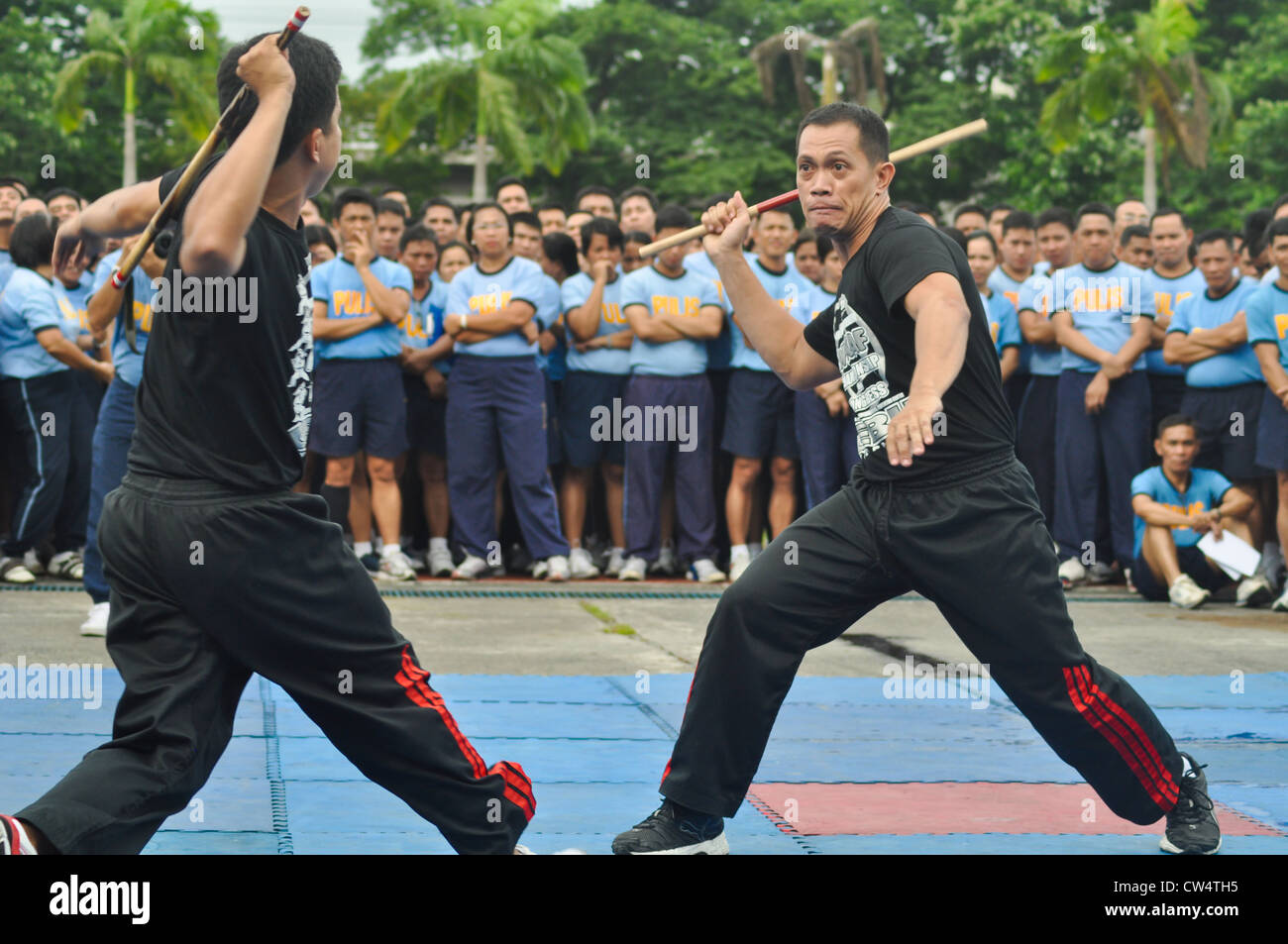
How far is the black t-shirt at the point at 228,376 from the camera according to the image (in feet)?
11.0

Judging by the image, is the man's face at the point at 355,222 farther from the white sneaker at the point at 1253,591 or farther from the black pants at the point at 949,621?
the black pants at the point at 949,621

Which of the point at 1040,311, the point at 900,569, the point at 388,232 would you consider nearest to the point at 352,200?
the point at 388,232

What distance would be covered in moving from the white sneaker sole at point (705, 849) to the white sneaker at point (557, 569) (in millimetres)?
6015

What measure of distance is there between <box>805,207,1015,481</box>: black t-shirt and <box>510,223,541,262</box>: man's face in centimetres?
672

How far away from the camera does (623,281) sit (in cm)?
1021

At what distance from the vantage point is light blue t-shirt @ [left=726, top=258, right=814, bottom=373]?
10.2m

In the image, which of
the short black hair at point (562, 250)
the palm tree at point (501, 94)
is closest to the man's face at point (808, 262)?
the short black hair at point (562, 250)

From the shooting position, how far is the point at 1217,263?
9758 mm

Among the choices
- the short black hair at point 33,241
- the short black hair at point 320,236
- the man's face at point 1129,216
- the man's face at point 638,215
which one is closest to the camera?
the short black hair at point 33,241

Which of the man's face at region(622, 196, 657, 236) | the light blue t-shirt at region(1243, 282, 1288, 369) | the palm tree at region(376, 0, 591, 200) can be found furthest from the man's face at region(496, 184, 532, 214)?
the palm tree at region(376, 0, 591, 200)

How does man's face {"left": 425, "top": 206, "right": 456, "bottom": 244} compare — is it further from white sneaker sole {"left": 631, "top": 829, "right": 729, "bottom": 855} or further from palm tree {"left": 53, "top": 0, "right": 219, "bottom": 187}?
palm tree {"left": 53, "top": 0, "right": 219, "bottom": 187}

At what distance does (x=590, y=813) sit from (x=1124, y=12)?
115ft
